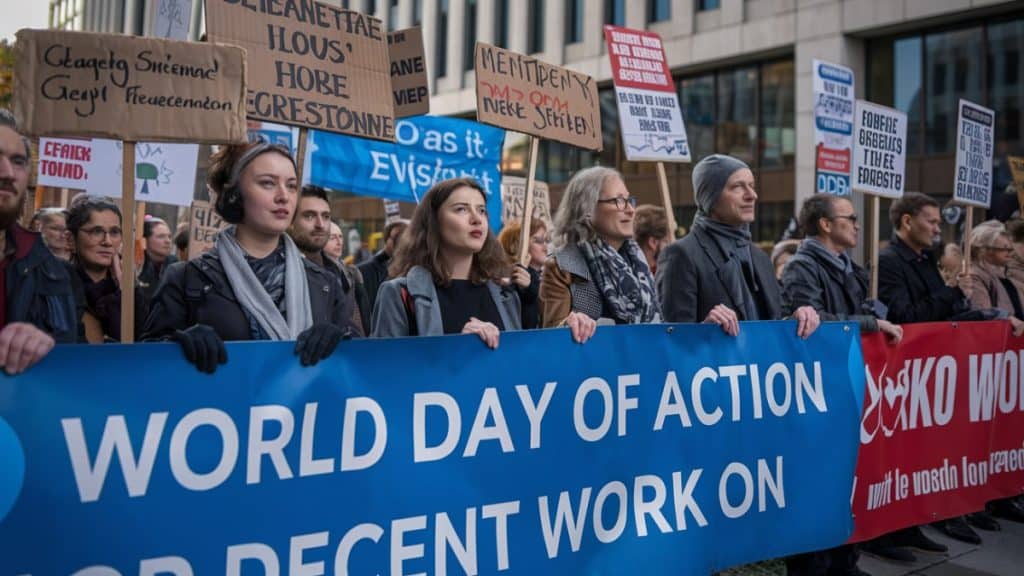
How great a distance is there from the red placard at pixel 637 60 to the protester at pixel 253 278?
343 centimetres

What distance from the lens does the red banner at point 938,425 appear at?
4137 mm

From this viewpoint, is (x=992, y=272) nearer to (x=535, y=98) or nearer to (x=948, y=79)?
(x=535, y=98)

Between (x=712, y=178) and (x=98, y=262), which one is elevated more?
(x=712, y=178)

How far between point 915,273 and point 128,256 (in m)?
4.48

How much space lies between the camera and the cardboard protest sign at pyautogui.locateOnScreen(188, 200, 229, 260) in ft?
22.1

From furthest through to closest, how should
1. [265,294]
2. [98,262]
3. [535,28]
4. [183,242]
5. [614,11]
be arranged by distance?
[535,28], [614,11], [183,242], [98,262], [265,294]

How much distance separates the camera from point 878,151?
624 centimetres

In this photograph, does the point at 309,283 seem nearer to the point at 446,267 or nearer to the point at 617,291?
the point at 446,267

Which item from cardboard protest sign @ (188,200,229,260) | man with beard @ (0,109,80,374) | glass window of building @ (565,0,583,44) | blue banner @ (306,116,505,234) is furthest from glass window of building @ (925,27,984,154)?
man with beard @ (0,109,80,374)

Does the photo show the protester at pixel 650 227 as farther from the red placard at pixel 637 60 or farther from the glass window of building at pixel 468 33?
the glass window of building at pixel 468 33

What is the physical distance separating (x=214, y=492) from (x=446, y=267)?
1.34 metres

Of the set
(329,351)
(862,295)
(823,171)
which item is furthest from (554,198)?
(329,351)

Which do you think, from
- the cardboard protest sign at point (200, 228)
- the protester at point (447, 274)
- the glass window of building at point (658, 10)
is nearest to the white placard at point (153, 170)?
the cardboard protest sign at point (200, 228)

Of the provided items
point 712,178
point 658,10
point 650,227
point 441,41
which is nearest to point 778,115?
point 658,10
